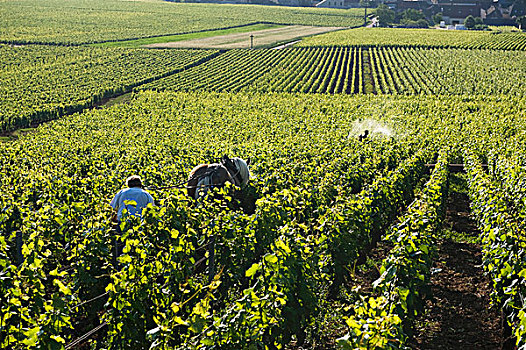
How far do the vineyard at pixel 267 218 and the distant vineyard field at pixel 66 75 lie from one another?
0.30m

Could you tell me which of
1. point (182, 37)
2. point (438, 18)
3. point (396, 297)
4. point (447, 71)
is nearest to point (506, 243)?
point (396, 297)

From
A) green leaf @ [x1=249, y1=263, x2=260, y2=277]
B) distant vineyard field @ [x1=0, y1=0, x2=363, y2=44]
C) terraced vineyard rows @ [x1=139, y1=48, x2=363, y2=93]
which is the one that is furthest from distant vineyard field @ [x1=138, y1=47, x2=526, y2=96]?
green leaf @ [x1=249, y1=263, x2=260, y2=277]

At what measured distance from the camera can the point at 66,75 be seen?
53.2m

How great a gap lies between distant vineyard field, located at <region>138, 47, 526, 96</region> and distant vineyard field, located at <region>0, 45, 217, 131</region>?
3415mm

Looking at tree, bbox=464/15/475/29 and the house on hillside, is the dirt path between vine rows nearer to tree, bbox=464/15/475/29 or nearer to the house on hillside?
tree, bbox=464/15/475/29

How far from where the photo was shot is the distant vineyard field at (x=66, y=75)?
3769cm

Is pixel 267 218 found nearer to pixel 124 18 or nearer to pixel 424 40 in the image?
pixel 424 40

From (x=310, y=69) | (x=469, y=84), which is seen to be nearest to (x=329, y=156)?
(x=469, y=84)

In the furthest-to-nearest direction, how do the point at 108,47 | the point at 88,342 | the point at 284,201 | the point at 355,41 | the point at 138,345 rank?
the point at 355,41 → the point at 108,47 → the point at 284,201 → the point at 88,342 → the point at 138,345

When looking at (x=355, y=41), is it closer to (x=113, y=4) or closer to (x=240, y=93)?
(x=240, y=93)

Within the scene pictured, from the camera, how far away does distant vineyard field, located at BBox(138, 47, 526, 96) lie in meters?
50.1

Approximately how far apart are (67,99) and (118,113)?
27.2ft

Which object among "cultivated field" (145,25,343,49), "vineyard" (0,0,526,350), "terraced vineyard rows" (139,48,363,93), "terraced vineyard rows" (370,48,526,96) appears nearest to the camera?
"vineyard" (0,0,526,350)

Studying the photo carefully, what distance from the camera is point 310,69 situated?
61.0m
